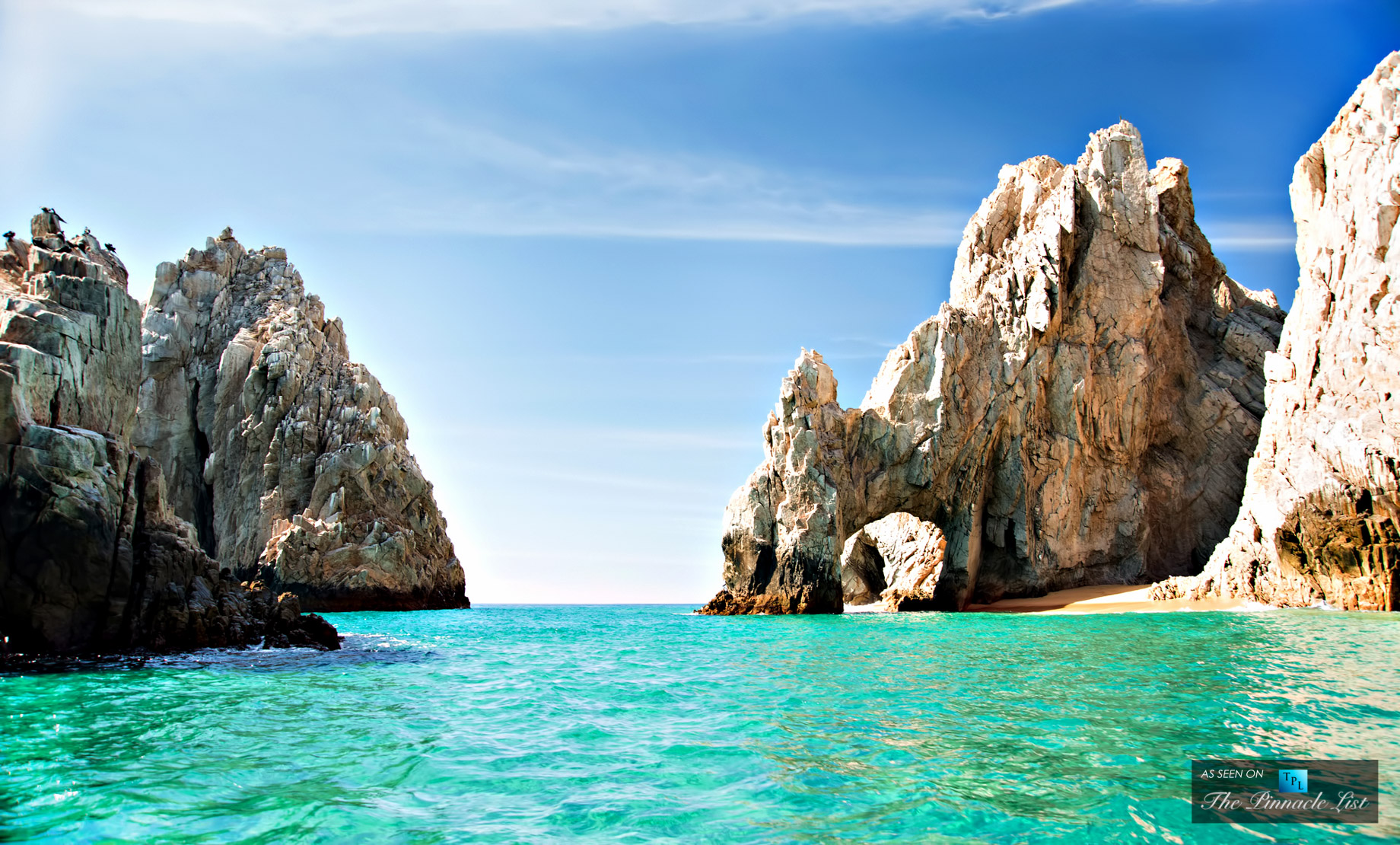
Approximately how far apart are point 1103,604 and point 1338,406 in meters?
14.1

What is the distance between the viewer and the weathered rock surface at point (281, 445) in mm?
55594

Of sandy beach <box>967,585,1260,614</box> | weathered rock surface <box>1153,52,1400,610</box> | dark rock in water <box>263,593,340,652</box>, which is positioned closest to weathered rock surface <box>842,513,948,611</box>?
sandy beach <box>967,585,1260,614</box>

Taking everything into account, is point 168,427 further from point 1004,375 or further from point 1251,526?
point 1251,526

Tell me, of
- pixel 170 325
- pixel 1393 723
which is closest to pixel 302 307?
pixel 170 325

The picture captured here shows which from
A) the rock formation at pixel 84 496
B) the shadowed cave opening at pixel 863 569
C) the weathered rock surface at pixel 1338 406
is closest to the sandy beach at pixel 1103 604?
the weathered rock surface at pixel 1338 406

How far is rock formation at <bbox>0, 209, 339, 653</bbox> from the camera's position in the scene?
53.7 feet

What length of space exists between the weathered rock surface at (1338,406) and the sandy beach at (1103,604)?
110cm

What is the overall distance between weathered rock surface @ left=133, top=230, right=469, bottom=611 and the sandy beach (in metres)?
39.7

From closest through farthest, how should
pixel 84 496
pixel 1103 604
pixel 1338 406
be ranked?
pixel 84 496 → pixel 1338 406 → pixel 1103 604

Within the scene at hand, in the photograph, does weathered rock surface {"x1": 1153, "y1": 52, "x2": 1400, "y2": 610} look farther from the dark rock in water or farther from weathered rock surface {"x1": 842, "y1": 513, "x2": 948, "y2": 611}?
the dark rock in water

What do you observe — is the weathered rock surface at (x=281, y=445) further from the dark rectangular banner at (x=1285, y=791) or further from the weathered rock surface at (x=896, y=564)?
the dark rectangular banner at (x=1285, y=791)

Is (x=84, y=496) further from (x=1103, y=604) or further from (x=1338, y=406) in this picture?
(x=1103, y=604)
